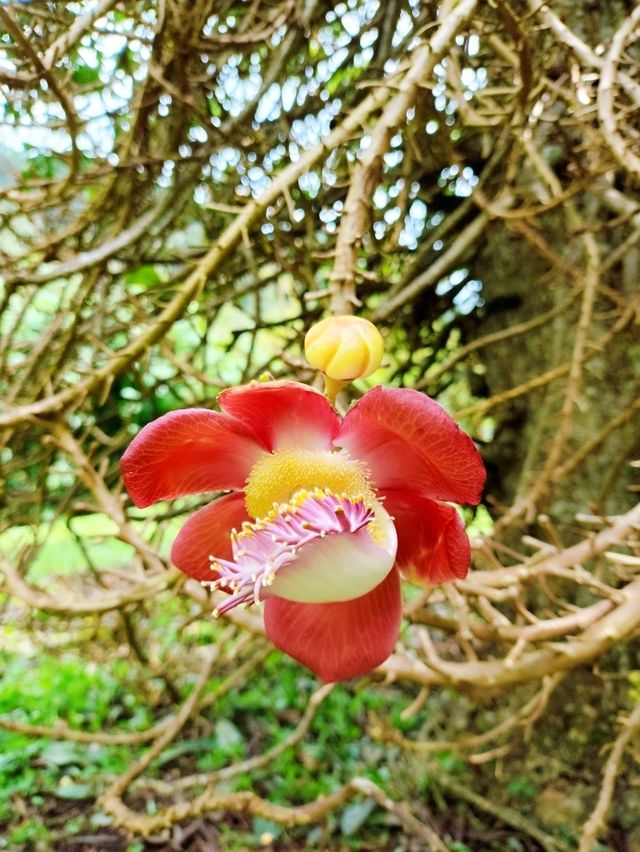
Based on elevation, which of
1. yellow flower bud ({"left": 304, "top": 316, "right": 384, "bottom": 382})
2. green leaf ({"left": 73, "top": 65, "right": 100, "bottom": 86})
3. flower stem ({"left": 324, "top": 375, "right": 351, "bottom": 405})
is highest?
green leaf ({"left": 73, "top": 65, "right": 100, "bottom": 86})

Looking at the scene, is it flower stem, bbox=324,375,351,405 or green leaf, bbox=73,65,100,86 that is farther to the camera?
green leaf, bbox=73,65,100,86

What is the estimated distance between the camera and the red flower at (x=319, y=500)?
0.43 meters

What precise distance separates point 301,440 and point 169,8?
26.6 inches

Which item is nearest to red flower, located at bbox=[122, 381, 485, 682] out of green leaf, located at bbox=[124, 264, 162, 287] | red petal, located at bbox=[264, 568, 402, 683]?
red petal, located at bbox=[264, 568, 402, 683]

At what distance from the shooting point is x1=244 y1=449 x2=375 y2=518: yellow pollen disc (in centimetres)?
48

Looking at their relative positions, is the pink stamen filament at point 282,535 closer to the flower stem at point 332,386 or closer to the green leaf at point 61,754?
the flower stem at point 332,386

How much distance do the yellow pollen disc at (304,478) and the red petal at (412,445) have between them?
0.01m

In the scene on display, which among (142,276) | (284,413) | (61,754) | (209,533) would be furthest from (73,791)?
(284,413)

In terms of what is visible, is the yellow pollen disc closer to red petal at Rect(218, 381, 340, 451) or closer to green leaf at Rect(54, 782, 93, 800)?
red petal at Rect(218, 381, 340, 451)

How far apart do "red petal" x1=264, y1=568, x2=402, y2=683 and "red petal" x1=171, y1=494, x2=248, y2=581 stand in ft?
0.20

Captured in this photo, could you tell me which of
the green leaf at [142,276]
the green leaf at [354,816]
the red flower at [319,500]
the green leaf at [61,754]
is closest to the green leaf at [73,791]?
the green leaf at [61,754]

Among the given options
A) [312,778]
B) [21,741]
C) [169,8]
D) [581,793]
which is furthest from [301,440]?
[21,741]

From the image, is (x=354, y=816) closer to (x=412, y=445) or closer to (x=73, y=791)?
(x=73, y=791)

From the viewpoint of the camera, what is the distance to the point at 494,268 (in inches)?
52.3
